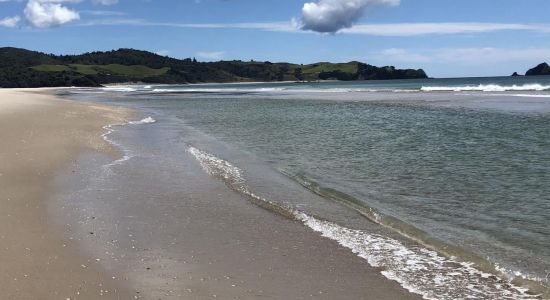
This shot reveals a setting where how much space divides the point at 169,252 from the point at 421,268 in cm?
339

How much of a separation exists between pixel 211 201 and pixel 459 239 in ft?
15.9

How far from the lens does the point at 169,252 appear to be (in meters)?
7.52

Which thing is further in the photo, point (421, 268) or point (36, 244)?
point (36, 244)

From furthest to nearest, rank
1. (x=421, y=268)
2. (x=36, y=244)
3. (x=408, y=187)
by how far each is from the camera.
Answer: (x=408, y=187) → (x=36, y=244) → (x=421, y=268)

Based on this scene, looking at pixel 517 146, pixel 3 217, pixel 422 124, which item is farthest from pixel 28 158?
pixel 422 124

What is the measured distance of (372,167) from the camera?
15289mm

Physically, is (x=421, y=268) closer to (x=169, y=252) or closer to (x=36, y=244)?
(x=169, y=252)

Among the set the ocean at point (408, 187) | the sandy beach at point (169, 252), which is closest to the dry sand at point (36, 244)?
the sandy beach at point (169, 252)

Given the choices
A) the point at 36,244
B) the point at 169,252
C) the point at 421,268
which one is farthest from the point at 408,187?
the point at 36,244

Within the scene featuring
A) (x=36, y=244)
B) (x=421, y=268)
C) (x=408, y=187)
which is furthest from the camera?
(x=408, y=187)

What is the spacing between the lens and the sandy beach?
20.0ft

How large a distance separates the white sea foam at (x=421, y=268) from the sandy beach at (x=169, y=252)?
0.24 metres

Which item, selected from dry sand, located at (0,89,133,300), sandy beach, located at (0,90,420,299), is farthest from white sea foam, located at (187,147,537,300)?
dry sand, located at (0,89,133,300)

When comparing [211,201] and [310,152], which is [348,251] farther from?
[310,152]
